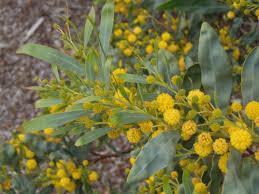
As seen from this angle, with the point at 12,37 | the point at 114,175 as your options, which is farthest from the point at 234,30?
the point at 12,37

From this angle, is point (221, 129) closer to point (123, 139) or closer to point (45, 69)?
point (123, 139)

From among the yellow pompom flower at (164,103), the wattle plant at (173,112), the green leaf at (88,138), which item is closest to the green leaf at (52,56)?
the wattle plant at (173,112)

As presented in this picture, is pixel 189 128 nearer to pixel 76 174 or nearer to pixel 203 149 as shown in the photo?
pixel 203 149

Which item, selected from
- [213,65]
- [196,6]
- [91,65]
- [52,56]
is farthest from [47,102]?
[196,6]

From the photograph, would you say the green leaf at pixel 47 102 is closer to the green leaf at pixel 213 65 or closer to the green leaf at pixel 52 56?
the green leaf at pixel 52 56

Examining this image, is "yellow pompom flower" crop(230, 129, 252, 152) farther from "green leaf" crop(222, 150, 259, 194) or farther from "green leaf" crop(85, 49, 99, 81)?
"green leaf" crop(85, 49, 99, 81)

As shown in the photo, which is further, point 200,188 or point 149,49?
point 149,49

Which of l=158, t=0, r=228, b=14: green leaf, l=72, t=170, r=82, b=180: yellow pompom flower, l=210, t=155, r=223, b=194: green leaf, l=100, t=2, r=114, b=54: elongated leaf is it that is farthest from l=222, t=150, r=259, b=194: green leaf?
l=72, t=170, r=82, b=180: yellow pompom flower
